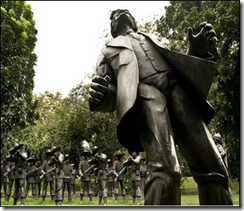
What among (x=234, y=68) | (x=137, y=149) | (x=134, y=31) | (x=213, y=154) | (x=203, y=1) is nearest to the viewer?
(x=213, y=154)

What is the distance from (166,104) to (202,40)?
59cm

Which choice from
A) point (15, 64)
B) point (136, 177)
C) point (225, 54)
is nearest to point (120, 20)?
point (136, 177)

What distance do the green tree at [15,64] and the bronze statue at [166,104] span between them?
48.5 feet

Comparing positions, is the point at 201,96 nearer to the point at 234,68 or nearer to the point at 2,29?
the point at 234,68

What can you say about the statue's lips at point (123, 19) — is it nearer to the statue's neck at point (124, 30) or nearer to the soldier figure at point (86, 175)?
the statue's neck at point (124, 30)

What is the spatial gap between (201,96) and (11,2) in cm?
1831

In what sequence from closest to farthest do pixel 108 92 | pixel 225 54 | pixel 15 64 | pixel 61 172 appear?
pixel 108 92, pixel 61 172, pixel 225 54, pixel 15 64

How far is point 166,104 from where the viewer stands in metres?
3.01

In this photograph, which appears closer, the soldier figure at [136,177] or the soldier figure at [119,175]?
the soldier figure at [136,177]

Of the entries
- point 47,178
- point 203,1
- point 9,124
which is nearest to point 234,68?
point 203,1

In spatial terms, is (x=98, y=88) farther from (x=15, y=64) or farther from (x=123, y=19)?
(x=15, y=64)

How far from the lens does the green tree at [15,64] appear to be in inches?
702

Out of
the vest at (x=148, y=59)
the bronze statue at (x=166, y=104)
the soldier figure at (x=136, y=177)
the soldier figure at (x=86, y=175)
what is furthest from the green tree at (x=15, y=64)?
the bronze statue at (x=166, y=104)

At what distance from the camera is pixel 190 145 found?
3000 millimetres
